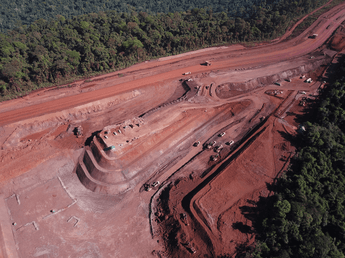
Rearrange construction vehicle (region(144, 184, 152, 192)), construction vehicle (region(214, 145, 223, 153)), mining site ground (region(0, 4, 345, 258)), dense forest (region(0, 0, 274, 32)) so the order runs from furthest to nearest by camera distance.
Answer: dense forest (region(0, 0, 274, 32)) < construction vehicle (region(214, 145, 223, 153)) < construction vehicle (region(144, 184, 152, 192)) < mining site ground (region(0, 4, 345, 258))

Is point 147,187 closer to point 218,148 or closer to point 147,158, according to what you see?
point 147,158

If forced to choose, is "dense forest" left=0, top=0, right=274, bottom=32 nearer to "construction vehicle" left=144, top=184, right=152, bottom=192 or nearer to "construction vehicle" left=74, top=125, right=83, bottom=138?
"construction vehicle" left=74, top=125, right=83, bottom=138

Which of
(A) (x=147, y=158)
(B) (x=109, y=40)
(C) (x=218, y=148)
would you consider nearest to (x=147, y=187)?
(A) (x=147, y=158)

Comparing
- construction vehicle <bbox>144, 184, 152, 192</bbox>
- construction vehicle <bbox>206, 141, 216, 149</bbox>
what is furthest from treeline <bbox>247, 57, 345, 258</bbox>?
construction vehicle <bbox>144, 184, 152, 192</bbox>

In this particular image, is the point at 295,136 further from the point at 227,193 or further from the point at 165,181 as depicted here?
the point at 165,181

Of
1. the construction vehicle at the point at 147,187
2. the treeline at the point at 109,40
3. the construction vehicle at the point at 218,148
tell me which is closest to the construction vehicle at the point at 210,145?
A: the construction vehicle at the point at 218,148

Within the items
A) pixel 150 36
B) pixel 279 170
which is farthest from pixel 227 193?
pixel 150 36
